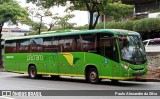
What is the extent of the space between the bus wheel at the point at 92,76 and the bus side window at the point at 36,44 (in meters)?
4.98

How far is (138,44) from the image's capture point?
19609 mm

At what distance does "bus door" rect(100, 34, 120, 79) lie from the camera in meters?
18.9

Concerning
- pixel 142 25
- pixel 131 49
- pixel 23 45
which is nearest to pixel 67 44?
pixel 131 49

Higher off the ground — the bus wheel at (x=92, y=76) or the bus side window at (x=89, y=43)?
the bus side window at (x=89, y=43)

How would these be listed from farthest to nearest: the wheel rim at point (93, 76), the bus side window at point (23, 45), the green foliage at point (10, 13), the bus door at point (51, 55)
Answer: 1. the green foliage at point (10, 13)
2. the bus side window at point (23, 45)
3. the bus door at point (51, 55)
4. the wheel rim at point (93, 76)

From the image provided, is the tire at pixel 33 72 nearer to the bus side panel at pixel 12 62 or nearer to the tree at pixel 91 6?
the bus side panel at pixel 12 62

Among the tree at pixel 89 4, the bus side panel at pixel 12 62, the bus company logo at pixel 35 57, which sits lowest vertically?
the bus side panel at pixel 12 62

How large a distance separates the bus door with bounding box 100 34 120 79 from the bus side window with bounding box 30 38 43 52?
6.02m

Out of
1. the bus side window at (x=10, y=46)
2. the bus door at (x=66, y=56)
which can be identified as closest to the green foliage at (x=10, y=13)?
the bus side window at (x=10, y=46)

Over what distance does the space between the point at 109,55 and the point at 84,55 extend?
6.51ft

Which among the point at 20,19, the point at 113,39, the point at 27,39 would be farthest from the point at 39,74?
the point at 20,19

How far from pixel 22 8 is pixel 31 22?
325 cm

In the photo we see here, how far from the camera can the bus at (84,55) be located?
62.1 ft

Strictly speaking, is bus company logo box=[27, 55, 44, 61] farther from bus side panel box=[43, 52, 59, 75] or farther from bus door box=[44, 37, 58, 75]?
bus door box=[44, 37, 58, 75]
